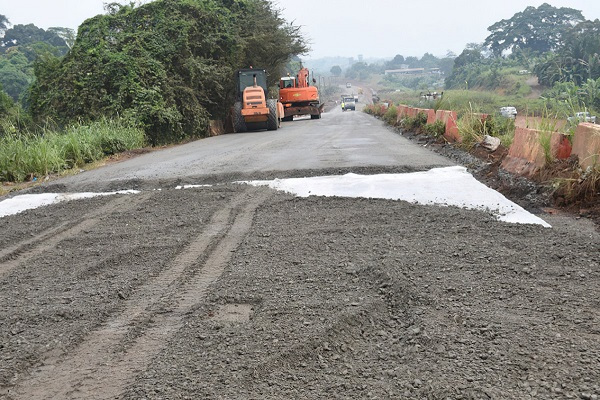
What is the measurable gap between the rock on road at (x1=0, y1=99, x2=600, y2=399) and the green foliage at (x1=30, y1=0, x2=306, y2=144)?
13.2 m

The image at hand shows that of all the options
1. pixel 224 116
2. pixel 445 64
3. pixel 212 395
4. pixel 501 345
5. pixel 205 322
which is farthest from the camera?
pixel 445 64

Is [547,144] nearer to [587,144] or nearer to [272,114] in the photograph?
[587,144]

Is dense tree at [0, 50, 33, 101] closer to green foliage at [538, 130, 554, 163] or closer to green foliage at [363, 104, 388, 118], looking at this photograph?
green foliage at [363, 104, 388, 118]

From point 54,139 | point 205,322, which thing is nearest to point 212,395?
point 205,322

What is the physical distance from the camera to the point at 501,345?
8.73 feet

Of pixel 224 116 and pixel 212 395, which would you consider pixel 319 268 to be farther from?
pixel 224 116

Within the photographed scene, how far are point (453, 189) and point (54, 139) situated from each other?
9257 millimetres

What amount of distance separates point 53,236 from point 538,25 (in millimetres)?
105918

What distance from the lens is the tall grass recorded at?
10.4m

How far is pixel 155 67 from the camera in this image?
1950 cm

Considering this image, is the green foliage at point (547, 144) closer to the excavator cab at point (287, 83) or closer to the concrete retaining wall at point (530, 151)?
the concrete retaining wall at point (530, 151)

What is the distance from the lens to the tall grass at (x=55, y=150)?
10.4 m

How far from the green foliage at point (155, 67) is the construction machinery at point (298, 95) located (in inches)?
216

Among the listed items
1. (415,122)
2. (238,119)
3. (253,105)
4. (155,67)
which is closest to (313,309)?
(415,122)
